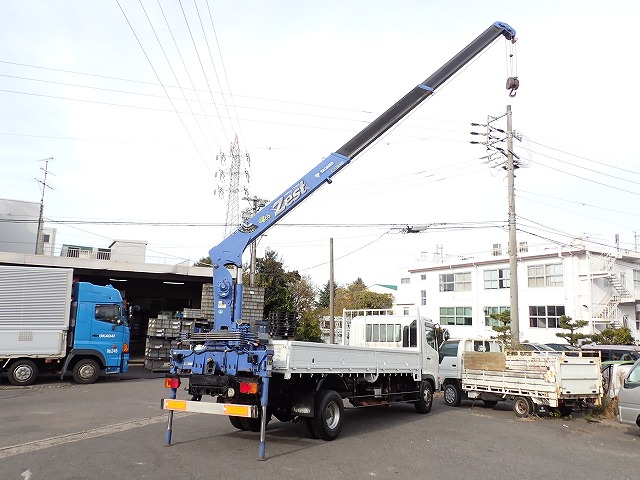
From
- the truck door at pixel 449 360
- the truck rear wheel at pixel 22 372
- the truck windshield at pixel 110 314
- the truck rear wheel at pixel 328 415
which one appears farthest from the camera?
the truck windshield at pixel 110 314

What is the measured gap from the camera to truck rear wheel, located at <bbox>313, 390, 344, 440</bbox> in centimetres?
921

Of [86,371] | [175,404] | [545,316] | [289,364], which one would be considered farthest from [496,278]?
[175,404]

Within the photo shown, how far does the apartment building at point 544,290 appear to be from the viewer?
33250mm

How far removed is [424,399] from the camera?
1340 centimetres

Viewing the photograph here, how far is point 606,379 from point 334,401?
931cm

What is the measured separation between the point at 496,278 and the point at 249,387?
1331 inches

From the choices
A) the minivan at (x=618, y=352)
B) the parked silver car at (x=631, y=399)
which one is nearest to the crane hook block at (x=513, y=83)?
the parked silver car at (x=631, y=399)

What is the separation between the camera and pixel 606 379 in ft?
48.1

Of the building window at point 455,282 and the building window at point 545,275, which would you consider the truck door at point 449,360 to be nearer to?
the building window at point 545,275

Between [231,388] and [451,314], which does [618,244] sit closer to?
[451,314]

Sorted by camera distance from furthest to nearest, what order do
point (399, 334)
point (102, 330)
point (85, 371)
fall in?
point (102, 330) < point (85, 371) < point (399, 334)

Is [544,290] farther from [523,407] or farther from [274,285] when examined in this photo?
[523,407]

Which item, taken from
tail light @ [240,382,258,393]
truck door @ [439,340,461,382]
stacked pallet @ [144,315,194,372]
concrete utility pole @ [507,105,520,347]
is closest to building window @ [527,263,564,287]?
concrete utility pole @ [507,105,520,347]

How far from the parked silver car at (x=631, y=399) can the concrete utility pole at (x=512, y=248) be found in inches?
294
